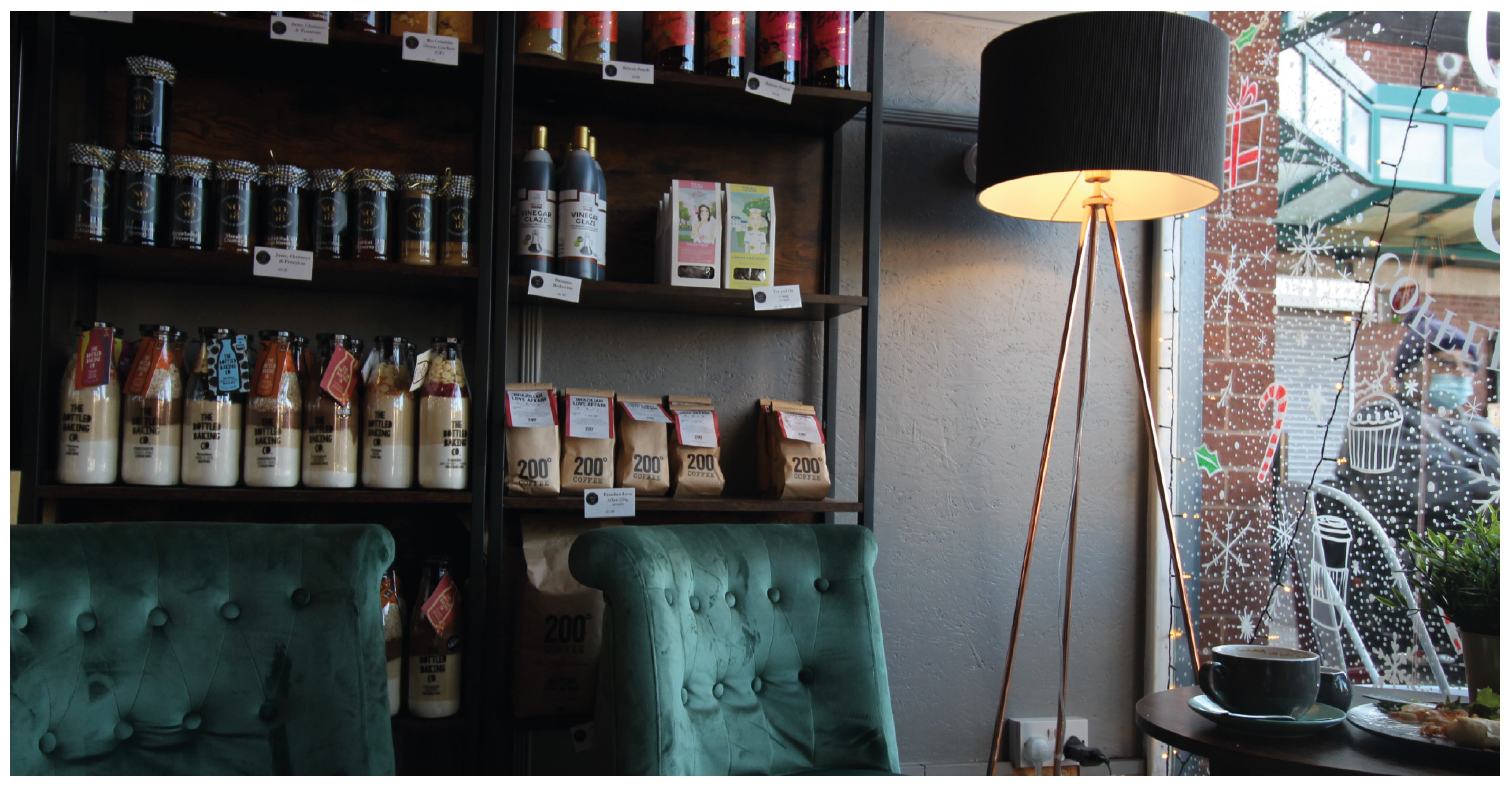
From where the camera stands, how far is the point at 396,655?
1.80 metres

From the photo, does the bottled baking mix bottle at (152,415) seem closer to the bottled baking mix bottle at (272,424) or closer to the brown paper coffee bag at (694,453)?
the bottled baking mix bottle at (272,424)

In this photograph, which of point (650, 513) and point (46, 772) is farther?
point (650, 513)

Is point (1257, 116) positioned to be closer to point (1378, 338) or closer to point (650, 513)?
point (1378, 338)

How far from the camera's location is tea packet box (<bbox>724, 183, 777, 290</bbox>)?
1975mm

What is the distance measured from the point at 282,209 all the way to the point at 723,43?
3.01 ft

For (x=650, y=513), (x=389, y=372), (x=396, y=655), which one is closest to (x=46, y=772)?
(x=396, y=655)

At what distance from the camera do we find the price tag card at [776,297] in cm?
195

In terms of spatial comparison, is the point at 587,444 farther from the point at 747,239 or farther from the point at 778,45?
the point at 778,45

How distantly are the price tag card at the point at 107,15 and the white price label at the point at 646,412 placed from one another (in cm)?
113

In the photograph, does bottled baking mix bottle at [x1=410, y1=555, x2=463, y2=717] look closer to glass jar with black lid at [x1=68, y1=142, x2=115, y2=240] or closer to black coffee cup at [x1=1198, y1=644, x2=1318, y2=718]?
glass jar with black lid at [x1=68, y1=142, x2=115, y2=240]

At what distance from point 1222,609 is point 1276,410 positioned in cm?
53

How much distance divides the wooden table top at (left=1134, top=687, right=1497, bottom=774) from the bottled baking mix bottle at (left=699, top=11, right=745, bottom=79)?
1428 mm

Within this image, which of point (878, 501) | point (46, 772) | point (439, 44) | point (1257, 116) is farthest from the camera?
point (1257, 116)

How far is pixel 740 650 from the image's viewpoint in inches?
62.9
